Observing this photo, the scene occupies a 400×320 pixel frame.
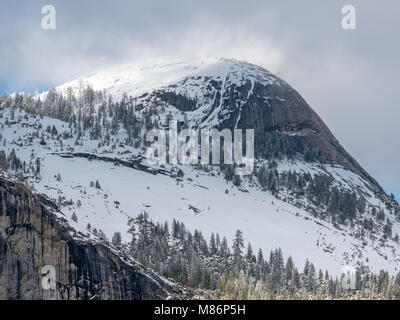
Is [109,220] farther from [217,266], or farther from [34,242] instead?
[34,242]

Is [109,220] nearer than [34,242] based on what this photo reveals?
No

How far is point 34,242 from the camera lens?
304 ft

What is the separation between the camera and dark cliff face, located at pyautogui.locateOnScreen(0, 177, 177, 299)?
291ft

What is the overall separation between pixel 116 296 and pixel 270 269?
3609 inches

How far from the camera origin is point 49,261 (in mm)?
92938

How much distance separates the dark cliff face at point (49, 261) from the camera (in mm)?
88750

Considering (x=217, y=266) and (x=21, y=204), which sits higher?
(x=21, y=204)

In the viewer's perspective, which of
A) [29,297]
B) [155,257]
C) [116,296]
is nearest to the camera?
[29,297]

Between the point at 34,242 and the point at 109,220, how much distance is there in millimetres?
103895
